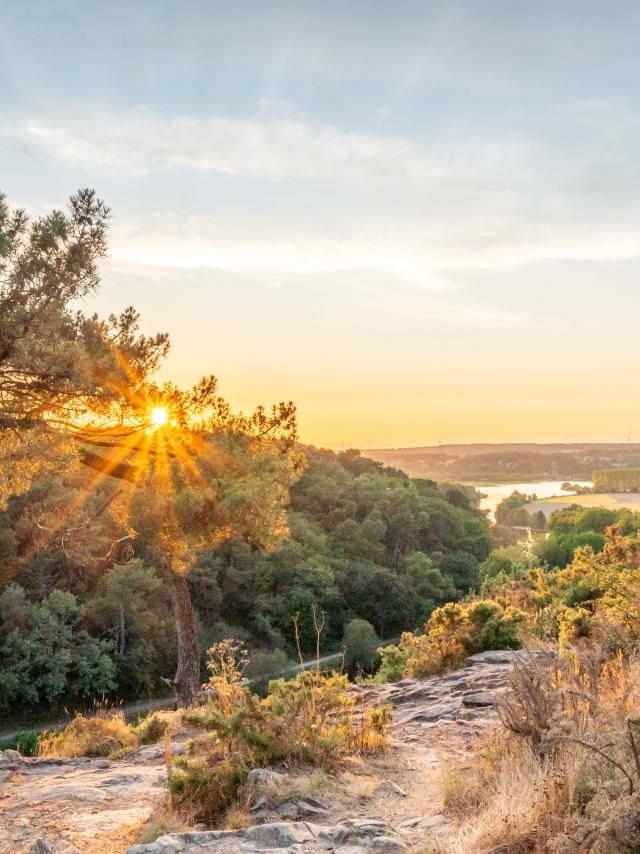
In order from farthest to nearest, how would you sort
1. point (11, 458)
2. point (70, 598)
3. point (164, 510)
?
point (70, 598) → point (164, 510) → point (11, 458)

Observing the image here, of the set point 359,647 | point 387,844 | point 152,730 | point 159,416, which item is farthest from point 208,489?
point 359,647

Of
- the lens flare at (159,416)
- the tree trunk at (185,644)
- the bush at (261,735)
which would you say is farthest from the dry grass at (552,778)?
the tree trunk at (185,644)

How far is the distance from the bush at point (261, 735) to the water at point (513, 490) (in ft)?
261

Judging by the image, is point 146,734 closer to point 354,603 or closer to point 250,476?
point 250,476

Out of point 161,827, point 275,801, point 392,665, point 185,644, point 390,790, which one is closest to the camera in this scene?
point 161,827

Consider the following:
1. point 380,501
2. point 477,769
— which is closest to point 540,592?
point 477,769

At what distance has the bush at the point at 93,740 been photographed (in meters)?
7.12

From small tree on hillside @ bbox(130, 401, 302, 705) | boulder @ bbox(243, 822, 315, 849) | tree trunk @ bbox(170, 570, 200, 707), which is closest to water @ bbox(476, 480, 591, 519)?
tree trunk @ bbox(170, 570, 200, 707)

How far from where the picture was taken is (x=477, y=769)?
14.3ft

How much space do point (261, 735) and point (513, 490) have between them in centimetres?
9203

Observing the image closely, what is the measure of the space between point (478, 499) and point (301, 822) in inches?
3039

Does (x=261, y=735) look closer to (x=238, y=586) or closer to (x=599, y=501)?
(x=238, y=586)

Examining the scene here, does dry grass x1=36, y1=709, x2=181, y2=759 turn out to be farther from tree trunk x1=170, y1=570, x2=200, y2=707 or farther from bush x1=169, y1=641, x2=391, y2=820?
tree trunk x1=170, y1=570, x2=200, y2=707

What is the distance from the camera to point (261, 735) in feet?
16.0
